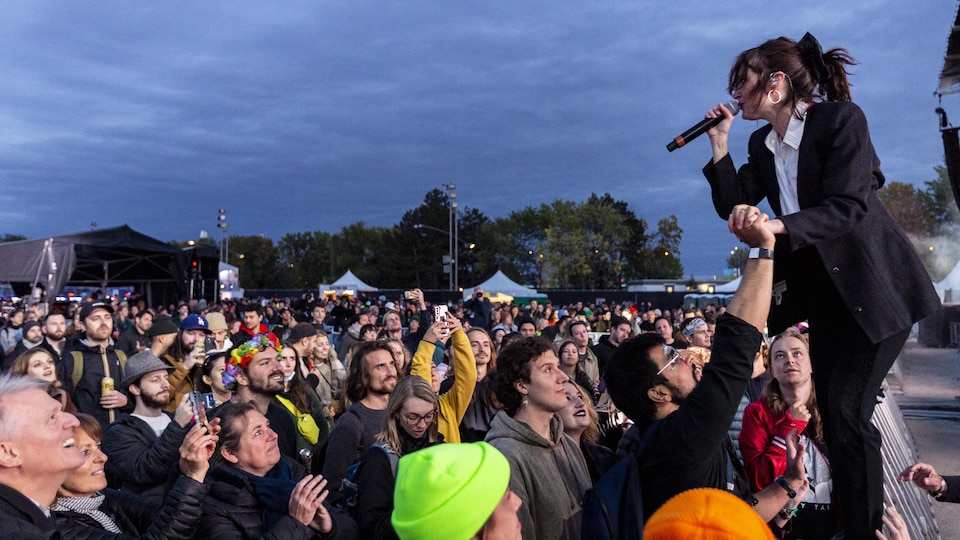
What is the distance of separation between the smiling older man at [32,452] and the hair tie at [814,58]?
298cm

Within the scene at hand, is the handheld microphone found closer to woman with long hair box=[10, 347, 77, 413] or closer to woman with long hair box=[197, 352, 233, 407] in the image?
woman with long hair box=[197, 352, 233, 407]

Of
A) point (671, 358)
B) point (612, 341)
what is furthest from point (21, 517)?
point (612, 341)

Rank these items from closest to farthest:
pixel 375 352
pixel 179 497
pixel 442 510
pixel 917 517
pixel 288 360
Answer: pixel 442 510 < pixel 179 497 < pixel 917 517 < pixel 375 352 < pixel 288 360

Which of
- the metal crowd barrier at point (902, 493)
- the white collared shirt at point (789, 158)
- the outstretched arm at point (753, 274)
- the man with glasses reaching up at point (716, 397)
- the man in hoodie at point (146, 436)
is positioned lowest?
the metal crowd barrier at point (902, 493)

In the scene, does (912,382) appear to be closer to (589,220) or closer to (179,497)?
(179,497)

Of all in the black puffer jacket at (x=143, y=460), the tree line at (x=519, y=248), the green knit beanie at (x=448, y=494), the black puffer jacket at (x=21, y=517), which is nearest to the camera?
the green knit beanie at (x=448, y=494)

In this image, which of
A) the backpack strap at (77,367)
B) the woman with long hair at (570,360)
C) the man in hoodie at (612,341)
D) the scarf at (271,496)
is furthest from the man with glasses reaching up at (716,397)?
the man in hoodie at (612,341)

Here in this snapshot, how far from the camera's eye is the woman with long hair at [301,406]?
562cm

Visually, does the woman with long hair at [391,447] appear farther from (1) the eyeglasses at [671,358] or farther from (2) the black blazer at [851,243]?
(2) the black blazer at [851,243]

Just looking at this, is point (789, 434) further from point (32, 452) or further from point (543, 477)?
point (32, 452)

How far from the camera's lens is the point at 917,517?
413cm

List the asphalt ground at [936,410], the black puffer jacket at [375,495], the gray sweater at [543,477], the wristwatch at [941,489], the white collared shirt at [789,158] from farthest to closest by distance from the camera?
1. the asphalt ground at [936,410]
2. the black puffer jacket at [375,495]
3. the gray sweater at [543,477]
4. the wristwatch at [941,489]
5. the white collared shirt at [789,158]

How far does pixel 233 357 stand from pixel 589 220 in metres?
77.7

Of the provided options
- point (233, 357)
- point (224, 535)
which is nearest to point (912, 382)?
point (233, 357)
